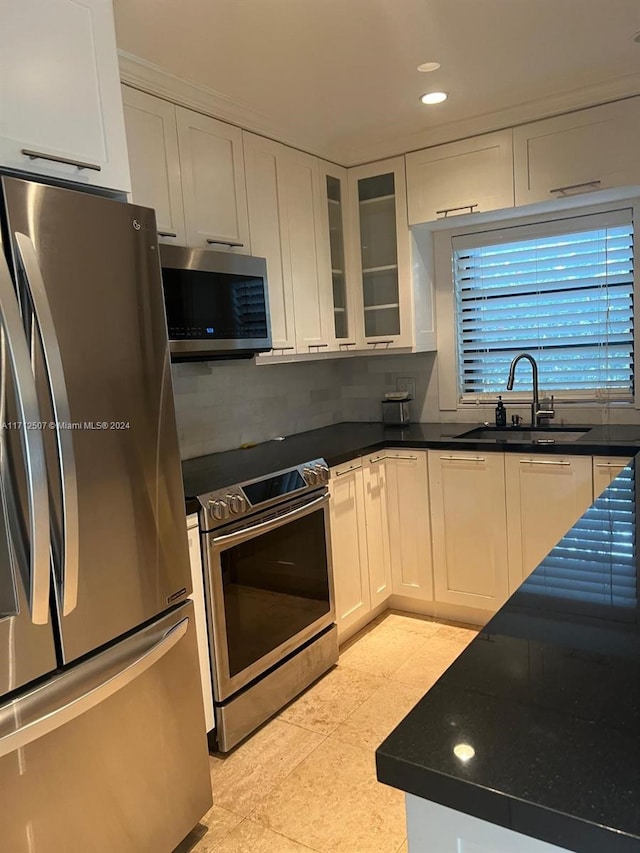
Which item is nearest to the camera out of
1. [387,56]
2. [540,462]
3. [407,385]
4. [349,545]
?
[387,56]

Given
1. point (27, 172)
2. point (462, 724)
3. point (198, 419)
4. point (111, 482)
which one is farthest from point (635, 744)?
point (198, 419)

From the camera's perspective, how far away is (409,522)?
3314mm

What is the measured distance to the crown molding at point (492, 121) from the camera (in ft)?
9.20

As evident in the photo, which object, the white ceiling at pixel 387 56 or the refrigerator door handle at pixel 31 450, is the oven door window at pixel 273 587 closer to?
the refrigerator door handle at pixel 31 450

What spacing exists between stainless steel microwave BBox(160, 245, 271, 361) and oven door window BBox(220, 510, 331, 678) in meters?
0.78

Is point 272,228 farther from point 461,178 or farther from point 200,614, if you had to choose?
point 200,614

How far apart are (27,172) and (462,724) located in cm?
157

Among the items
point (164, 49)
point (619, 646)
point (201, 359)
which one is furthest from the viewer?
point (201, 359)

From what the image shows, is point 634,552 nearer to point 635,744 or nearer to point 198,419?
point 635,744

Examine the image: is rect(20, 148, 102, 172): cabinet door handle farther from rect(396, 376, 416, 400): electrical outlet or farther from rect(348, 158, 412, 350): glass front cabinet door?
rect(396, 376, 416, 400): electrical outlet

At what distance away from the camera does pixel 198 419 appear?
3053 mm

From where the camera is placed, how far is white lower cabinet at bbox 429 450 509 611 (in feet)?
10.1

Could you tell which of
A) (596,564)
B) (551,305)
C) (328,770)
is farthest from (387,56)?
(328,770)

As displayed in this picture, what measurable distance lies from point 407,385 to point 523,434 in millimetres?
804
